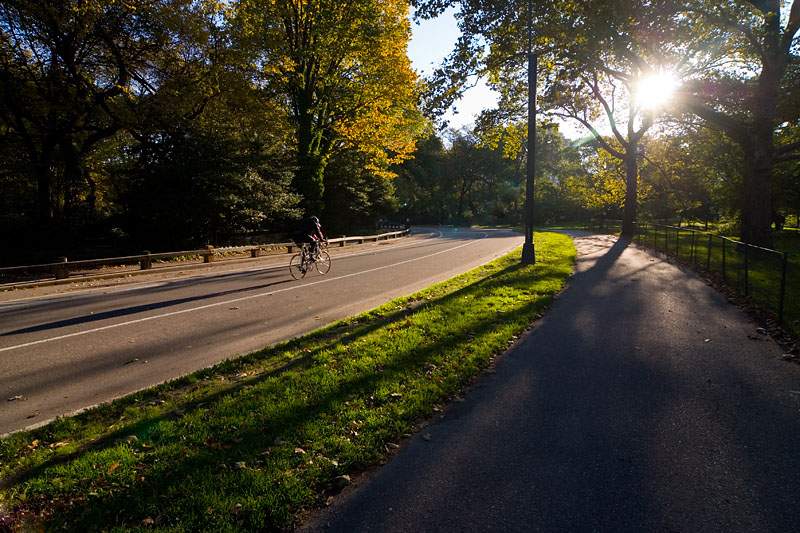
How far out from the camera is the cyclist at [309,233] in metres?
13.9

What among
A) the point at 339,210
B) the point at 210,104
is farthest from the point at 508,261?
the point at 339,210

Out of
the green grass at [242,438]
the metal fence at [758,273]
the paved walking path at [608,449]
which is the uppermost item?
the metal fence at [758,273]

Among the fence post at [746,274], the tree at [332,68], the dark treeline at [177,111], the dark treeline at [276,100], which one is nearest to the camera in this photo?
the fence post at [746,274]

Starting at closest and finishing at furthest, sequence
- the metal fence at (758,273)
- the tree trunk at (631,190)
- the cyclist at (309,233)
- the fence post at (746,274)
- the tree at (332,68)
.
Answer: the metal fence at (758,273)
the fence post at (746,274)
the cyclist at (309,233)
the tree at (332,68)
the tree trunk at (631,190)

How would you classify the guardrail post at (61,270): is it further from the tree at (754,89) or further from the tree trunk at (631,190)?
the tree trunk at (631,190)

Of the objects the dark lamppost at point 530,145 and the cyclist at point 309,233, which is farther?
the dark lamppost at point 530,145

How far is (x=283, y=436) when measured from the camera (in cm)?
393

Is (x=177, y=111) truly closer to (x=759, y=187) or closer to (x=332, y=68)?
(x=332, y=68)

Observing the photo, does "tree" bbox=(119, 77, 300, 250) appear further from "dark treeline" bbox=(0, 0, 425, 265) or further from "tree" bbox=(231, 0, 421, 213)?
"tree" bbox=(231, 0, 421, 213)

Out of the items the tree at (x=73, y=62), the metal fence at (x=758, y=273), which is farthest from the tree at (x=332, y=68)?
the metal fence at (x=758, y=273)

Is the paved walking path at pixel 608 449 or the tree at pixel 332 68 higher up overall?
the tree at pixel 332 68

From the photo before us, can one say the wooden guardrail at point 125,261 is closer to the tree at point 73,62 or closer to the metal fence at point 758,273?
the tree at point 73,62

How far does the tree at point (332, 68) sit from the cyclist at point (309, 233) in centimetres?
1377

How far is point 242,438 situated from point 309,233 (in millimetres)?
10621
